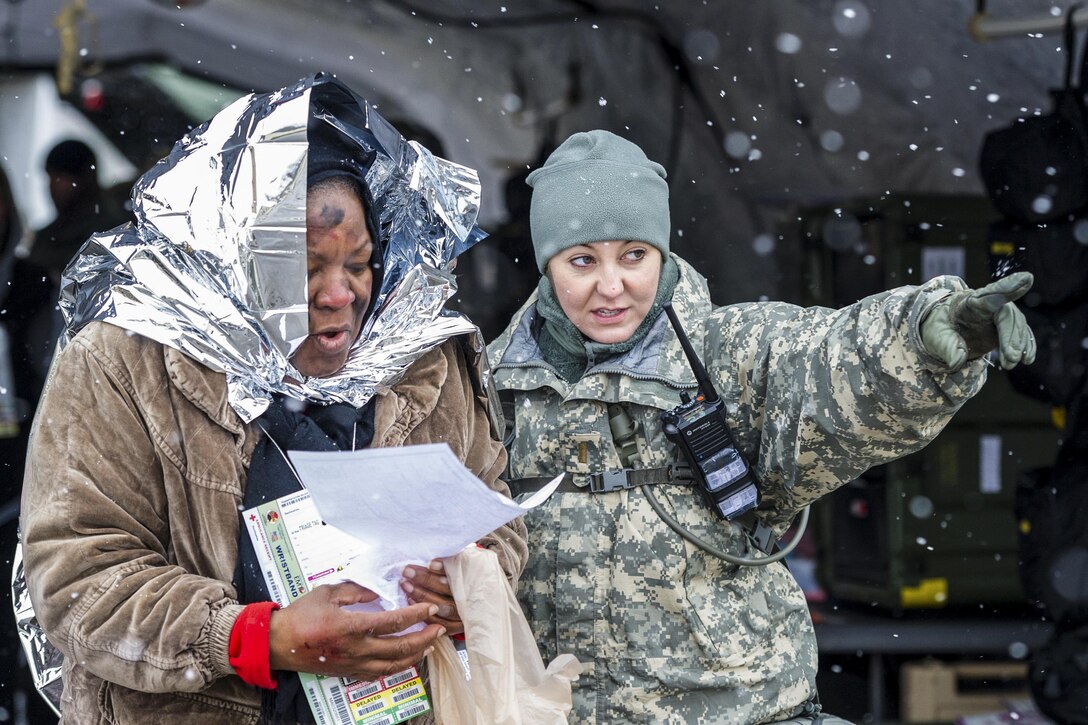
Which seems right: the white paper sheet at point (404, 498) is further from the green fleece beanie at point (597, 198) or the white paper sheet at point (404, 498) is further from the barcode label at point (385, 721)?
the green fleece beanie at point (597, 198)

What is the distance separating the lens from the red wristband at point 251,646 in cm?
147

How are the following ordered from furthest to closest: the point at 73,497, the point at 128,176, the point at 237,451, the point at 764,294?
1. the point at 764,294
2. the point at 128,176
3. the point at 237,451
4. the point at 73,497

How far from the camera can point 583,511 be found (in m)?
2.07

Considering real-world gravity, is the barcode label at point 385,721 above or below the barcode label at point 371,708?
below

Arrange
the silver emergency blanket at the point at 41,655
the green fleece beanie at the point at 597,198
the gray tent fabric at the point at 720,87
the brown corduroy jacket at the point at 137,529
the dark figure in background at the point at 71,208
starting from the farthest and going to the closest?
the gray tent fabric at the point at 720,87, the dark figure in background at the point at 71,208, the green fleece beanie at the point at 597,198, the silver emergency blanket at the point at 41,655, the brown corduroy jacket at the point at 137,529

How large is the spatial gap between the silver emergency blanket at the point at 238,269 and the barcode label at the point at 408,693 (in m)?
0.43

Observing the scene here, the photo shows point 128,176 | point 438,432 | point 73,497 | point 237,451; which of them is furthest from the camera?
point 128,176

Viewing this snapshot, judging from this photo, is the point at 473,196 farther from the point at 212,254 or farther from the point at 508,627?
the point at 508,627

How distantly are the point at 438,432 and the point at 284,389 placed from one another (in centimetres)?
25

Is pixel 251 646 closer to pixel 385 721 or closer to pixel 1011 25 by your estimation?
pixel 385 721

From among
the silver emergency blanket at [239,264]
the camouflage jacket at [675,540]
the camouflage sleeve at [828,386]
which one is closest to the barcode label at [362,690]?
the silver emergency blanket at [239,264]

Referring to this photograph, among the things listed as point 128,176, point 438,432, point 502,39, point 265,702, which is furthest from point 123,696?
point 502,39

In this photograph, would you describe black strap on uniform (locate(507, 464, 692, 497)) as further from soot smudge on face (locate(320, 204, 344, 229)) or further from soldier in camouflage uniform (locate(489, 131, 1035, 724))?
soot smudge on face (locate(320, 204, 344, 229))

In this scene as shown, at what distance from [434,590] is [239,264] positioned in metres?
0.55
